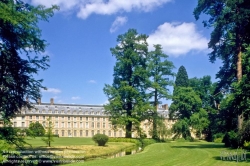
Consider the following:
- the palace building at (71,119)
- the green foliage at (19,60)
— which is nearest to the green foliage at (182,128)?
the green foliage at (19,60)

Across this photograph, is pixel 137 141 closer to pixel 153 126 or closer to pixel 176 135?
pixel 153 126

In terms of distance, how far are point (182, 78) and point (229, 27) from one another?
31945mm

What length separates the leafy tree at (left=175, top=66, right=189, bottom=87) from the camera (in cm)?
5188

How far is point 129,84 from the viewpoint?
130 feet

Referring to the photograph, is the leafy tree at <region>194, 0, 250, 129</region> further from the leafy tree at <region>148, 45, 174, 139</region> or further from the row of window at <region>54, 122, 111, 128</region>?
the row of window at <region>54, 122, 111, 128</region>

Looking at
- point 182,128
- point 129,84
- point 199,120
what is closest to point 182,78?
point 199,120

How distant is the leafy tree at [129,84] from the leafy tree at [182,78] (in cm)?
1368

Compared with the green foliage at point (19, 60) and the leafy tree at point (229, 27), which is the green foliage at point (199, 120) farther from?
the green foliage at point (19, 60)

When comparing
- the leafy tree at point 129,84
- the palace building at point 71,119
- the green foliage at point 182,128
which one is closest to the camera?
the leafy tree at point 129,84

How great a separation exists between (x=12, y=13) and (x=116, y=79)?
1158 inches

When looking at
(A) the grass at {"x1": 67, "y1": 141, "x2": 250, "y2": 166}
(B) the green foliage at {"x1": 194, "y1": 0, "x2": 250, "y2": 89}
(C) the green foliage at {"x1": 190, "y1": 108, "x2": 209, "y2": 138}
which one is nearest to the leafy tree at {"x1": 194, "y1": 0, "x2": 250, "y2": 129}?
(B) the green foliage at {"x1": 194, "y1": 0, "x2": 250, "y2": 89}

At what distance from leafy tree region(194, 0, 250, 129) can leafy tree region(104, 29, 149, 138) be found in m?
16.5

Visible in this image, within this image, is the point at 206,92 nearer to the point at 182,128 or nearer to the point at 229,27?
the point at 182,128

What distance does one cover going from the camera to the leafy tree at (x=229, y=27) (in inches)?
729
